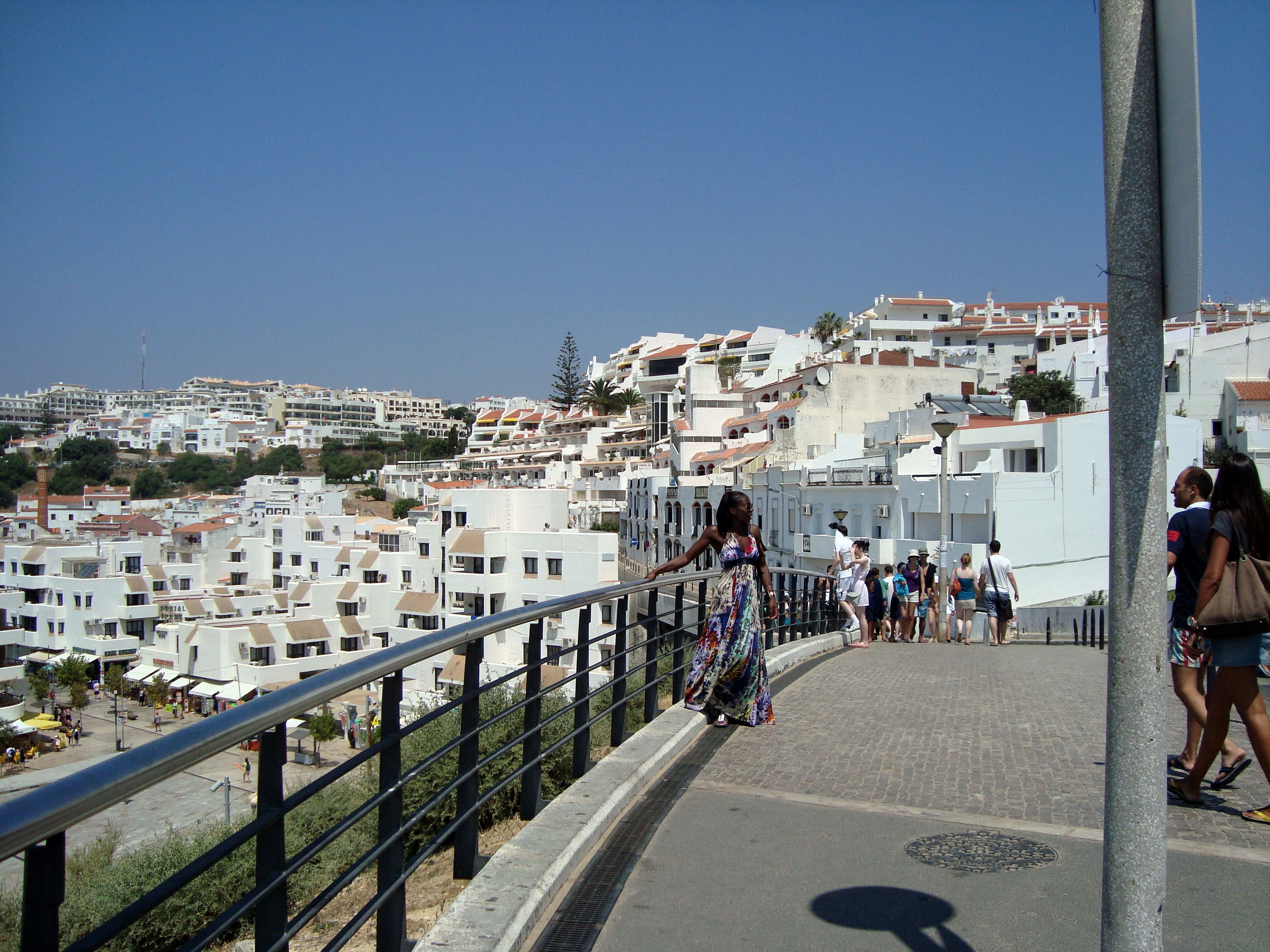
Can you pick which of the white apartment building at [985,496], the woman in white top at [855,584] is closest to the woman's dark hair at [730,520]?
the woman in white top at [855,584]

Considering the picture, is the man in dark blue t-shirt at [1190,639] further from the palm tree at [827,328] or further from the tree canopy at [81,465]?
the tree canopy at [81,465]

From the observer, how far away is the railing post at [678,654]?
7547mm

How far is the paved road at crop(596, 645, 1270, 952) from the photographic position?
369cm

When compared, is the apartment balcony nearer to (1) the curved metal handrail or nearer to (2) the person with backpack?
(2) the person with backpack

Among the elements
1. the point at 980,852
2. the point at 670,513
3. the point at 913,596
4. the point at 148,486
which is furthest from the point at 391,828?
the point at 148,486

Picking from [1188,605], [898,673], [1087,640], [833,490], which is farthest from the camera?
[833,490]

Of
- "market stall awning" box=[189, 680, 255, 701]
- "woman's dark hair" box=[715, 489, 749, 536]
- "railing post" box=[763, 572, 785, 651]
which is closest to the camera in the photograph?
"woman's dark hair" box=[715, 489, 749, 536]

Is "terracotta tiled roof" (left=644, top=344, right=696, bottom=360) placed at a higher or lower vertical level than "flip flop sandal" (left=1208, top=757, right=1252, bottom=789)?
higher

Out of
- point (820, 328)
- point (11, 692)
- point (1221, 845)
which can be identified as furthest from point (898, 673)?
point (820, 328)

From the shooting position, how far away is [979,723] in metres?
7.43

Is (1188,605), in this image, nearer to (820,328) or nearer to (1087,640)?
(1087,640)

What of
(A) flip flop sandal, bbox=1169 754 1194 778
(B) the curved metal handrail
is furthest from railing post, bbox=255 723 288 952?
(A) flip flop sandal, bbox=1169 754 1194 778

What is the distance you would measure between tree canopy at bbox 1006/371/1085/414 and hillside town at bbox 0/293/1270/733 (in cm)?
14

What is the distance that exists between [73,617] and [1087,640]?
61.9 m
